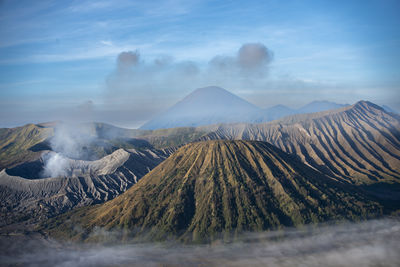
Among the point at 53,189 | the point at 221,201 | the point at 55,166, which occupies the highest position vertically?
the point at 55,166

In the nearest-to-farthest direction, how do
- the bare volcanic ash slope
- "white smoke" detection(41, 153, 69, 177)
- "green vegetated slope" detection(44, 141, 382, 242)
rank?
"green vegetated slope" detection(44, 141, 382, 242) → the bare volcanic ash slope → "white smoke" detection(41, 153, 69, 177)

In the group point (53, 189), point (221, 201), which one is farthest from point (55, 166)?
point (221, 201)

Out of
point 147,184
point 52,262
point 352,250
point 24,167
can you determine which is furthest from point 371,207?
point 24,167

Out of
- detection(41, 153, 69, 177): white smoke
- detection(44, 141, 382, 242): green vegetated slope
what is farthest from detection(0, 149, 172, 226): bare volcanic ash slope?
detection(44, 141, 382, 242): green vegetated slope

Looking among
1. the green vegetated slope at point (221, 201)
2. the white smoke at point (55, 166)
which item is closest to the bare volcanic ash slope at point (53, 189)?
the white smoke at point (55, 166)

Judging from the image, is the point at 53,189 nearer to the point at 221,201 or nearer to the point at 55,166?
the point at 55,166

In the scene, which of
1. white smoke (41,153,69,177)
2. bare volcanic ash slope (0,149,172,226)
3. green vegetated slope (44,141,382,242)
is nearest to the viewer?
green vegetated slope (44,141,382,242)

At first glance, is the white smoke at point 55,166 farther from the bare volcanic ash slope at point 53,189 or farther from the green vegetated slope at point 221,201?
the green vegetated slope at point 221,201

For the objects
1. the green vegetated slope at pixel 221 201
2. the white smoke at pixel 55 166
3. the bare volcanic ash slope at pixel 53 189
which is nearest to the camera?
the green vegetated slope at pixel 221 201

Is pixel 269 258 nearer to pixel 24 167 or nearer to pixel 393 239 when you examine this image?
pixel 393 239

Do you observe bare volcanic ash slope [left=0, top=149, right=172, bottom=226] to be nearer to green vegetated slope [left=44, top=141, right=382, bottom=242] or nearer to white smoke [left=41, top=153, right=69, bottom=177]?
white smoke [left=41, top=153, right=69, bottom=177]
